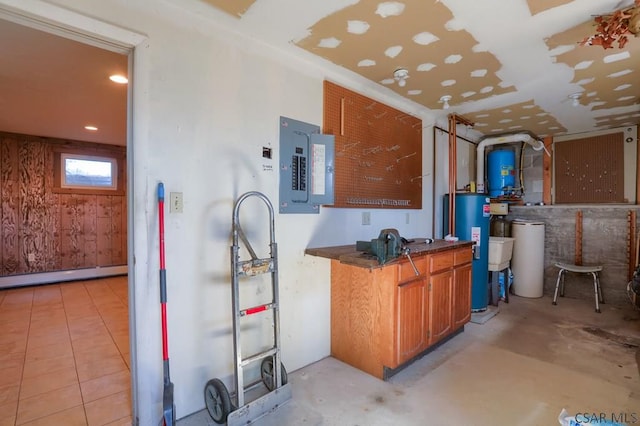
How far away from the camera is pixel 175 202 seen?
1755 millimetres

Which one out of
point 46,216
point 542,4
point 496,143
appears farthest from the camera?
point 46,216

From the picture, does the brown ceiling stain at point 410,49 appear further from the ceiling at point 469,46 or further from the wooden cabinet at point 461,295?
the wooden cabinet at point 461,295

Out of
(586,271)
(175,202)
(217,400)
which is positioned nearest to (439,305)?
(217,400)

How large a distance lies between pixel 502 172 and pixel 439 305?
2.76 m

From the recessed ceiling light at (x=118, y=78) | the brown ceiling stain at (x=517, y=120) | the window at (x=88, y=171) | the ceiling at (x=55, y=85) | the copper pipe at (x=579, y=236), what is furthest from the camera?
the window at (x=88, y=171)

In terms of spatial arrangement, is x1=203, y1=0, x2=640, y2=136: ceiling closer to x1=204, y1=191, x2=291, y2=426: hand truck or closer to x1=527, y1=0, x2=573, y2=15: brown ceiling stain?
x1=527, y1=0, x2=573, y2=15: brown ceiling stain

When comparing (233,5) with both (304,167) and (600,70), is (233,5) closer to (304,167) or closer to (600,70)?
(304,167)

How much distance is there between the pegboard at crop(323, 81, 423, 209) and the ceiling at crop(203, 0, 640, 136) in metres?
0.26

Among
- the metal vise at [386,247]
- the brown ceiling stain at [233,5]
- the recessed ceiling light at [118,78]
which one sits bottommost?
the metal vise at [386,247]

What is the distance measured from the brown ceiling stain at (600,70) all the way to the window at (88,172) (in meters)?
6.39

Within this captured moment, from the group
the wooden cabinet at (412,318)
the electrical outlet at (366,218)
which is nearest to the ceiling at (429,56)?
the electrical outlet at (366,218)

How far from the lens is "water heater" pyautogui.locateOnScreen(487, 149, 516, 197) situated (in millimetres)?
4391

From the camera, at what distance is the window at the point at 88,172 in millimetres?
5086

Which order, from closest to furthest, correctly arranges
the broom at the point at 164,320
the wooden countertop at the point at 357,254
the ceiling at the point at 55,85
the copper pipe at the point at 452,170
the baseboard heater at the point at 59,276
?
the broom at the point at 164,320 < the wooden countertop at the point at 357,254 < the ceiling at the point at 55,85 < the copper pipe at the point at 452,170 < the baseboard heater at the point at 59,276
